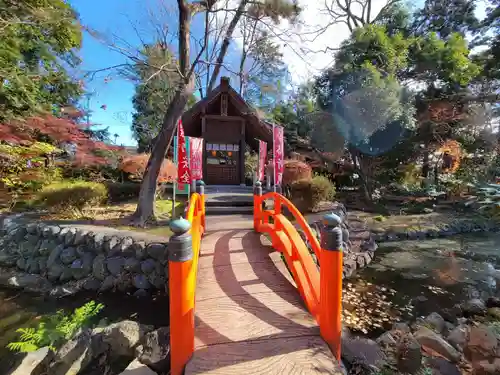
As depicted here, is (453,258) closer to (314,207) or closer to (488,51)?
(314,207)

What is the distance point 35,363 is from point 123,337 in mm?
975

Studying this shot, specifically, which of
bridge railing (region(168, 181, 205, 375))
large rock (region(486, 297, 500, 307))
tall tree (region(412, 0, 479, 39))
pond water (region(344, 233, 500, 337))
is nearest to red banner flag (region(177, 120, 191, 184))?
bridge railing (region(168, 181, 205, 375))

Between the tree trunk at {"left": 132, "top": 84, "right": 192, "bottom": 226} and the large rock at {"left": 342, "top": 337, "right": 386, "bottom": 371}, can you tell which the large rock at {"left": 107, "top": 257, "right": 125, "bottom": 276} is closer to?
the tree trunk at {"left": 132, "top": 84, "right": 192, "bottom": 226}

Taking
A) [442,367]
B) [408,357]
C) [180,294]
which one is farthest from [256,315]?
[442,367]

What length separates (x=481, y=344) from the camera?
2.92m

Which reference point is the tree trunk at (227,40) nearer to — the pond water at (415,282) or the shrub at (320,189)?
the shrub at (320,189)

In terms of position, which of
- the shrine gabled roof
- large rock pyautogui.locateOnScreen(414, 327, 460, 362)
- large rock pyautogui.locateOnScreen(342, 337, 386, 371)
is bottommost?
large rock pyautogui.locateOnScreen(414, 327, 460, 362)

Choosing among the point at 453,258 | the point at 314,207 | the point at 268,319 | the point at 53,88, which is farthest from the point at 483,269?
the point at 53,88

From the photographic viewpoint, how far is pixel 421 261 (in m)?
6.76

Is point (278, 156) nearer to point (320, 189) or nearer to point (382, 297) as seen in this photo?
point (320, 189)

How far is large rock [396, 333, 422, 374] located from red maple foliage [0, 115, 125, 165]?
10.3m

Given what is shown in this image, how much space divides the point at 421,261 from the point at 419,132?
28.6 feet

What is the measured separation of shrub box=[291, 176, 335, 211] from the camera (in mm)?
7703

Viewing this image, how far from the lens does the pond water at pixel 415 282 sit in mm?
4332
